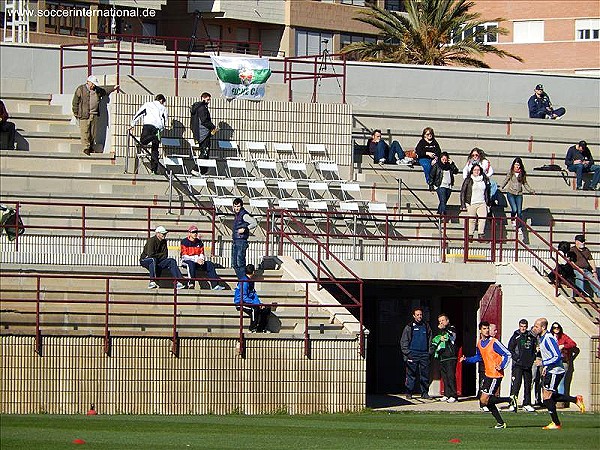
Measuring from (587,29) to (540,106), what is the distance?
29.5 meters

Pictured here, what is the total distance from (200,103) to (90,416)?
38.6 ft

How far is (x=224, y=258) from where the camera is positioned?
28.7m

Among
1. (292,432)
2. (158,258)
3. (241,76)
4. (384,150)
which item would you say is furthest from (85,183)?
(292,432)

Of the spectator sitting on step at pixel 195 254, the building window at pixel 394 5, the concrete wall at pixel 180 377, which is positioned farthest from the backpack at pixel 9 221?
the building window at pixel 394 5

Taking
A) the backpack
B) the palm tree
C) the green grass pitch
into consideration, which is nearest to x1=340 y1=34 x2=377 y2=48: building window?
the palm tree

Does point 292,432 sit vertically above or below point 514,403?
above

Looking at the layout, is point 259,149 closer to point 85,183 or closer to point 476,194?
point 85,183

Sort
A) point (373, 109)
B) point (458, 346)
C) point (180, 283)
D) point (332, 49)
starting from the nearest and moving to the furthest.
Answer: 1. point (180, 283)
2. point (458, 346)
3. point (373, 109)
4. point (332, 49)

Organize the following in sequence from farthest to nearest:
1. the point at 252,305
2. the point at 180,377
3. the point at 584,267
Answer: the point at 584,267
the point at 252,305
the point at 180,377

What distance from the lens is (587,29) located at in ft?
221

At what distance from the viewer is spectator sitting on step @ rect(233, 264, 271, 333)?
83.1 ft

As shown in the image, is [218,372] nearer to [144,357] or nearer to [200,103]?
[144,357]

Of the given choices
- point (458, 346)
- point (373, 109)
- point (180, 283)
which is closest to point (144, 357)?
point (180, 283)

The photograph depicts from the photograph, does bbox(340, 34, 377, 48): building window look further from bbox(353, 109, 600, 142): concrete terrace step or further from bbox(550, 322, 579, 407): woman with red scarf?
bbox(550, 322, 579, 407): woman with red scarf
